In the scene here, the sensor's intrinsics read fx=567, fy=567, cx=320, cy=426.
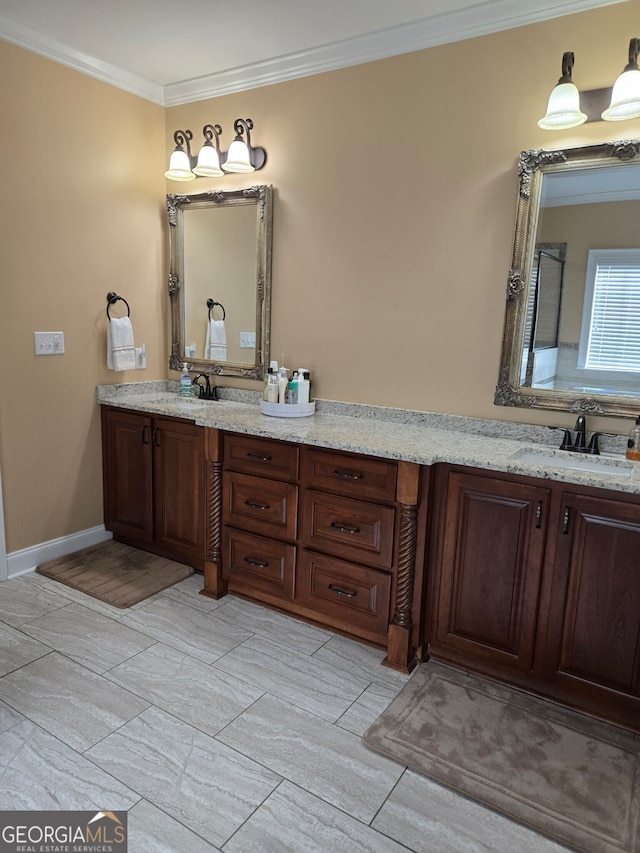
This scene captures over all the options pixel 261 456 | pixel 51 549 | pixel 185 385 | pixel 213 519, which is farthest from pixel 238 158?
pixel 51 549

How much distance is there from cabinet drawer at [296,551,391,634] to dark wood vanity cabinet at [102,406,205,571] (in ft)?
Answer: 2.35

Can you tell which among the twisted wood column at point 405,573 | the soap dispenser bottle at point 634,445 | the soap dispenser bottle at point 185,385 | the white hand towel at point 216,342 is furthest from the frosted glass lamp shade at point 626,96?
the soap dispenser bottle at point 185,385

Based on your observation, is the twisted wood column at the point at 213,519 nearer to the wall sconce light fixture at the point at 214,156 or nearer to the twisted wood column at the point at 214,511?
the twisted wood column at the point at 214,511

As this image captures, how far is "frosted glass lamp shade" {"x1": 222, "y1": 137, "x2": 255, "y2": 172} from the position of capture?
2.93 meters

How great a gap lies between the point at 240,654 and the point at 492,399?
152cm

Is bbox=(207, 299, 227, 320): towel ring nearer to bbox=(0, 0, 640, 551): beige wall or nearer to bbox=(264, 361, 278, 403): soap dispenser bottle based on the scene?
bbox=(0, 0, 640, 551): beige wall

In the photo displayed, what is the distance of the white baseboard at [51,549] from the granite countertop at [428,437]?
2.54 feet

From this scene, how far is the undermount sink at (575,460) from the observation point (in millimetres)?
2106

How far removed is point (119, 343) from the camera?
319cm

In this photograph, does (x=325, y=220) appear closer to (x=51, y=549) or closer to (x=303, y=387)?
(x=303, y=387)

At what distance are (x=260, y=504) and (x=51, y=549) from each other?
1.33 m

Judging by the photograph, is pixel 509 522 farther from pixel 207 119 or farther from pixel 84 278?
pixel 207 119

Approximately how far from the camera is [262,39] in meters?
2.64

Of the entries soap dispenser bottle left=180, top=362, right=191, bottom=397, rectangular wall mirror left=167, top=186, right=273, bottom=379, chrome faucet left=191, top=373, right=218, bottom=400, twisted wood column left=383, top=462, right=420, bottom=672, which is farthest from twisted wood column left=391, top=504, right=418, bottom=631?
soap dispenser bottle left=180, top=362, right=191, bottom=397
